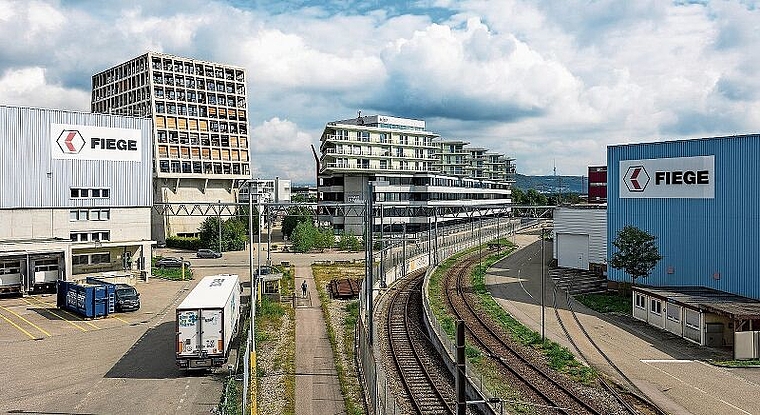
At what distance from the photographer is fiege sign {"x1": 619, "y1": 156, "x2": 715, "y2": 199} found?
3665 centimetres

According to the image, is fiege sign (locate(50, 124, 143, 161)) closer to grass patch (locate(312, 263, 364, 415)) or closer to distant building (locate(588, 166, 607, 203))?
grass patch (locate(312, 263, 364, 415))

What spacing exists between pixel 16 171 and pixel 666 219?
4397cm

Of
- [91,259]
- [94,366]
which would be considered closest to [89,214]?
[91,259]

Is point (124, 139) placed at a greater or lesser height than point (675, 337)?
greater

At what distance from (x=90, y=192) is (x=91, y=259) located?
5.31 m

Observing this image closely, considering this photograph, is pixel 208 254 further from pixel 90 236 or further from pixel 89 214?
pixel 89 214

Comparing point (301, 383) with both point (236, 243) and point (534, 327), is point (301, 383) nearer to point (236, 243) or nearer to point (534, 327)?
point (534, 327)

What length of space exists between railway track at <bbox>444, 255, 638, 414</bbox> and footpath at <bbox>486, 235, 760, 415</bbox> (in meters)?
2.00

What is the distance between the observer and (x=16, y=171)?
45.7m

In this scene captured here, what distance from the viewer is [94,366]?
2497cm

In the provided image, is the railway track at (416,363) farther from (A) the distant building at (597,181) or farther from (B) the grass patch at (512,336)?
(A) the distant building at (597,181)

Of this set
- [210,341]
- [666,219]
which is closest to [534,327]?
[666,219]

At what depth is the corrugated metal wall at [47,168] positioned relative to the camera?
1783 inches

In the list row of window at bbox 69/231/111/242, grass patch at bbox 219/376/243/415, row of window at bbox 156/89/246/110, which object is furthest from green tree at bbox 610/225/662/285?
row of window at bbox 156/89/246/110
